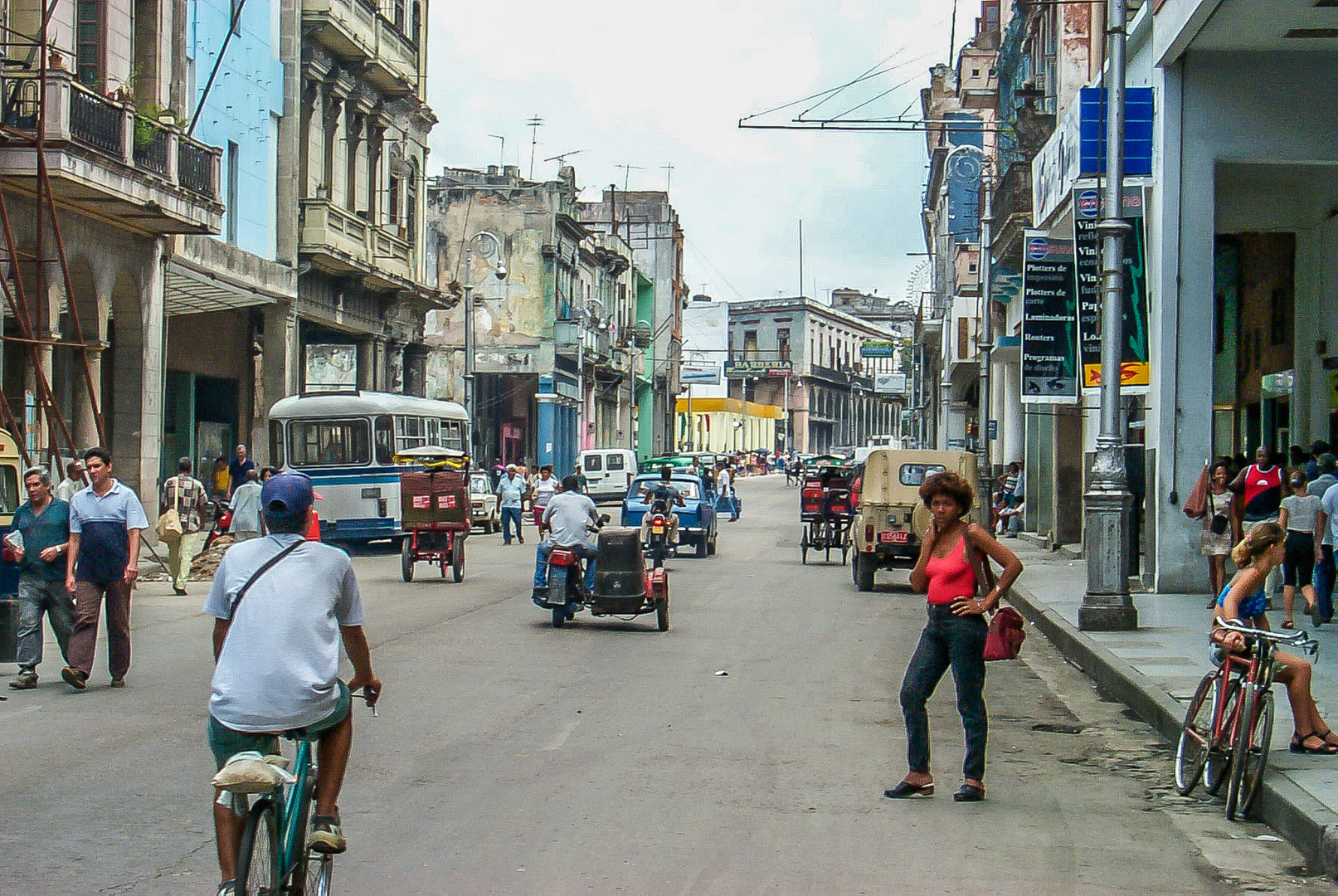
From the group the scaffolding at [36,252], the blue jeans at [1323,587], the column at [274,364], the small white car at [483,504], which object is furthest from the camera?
the small white car at [483,504]

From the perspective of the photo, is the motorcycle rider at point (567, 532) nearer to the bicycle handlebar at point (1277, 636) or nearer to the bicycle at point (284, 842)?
the bicycle handlebar at point (1277, 636)

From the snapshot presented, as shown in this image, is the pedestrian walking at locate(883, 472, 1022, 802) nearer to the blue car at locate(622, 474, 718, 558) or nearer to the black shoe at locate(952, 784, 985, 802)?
the black shoe at locate(952, 784, 985, 802)

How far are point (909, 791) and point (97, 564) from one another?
6.41 m

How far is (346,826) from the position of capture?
704 cm

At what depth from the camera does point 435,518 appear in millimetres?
21844

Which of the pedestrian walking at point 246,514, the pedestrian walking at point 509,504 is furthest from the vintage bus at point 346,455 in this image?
the pedestrian walking at point 246,514

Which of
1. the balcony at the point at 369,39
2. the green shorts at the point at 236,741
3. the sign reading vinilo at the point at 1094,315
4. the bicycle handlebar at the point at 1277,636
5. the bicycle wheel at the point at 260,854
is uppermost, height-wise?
the balcony at the point at 369,39

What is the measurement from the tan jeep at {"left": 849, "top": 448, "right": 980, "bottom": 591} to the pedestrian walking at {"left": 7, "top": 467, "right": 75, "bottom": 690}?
12.5m

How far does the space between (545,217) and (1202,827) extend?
5631 cm

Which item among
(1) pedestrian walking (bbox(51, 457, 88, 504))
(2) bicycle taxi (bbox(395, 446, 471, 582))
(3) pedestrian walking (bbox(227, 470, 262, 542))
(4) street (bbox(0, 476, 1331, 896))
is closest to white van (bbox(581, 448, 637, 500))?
(2) bicycle taxi (bbox(395, 446, 471, 582))

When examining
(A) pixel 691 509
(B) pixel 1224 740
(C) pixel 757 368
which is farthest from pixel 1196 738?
(C) pixel 757 368

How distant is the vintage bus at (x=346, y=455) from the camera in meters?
27.9

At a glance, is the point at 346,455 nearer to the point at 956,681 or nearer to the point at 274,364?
the point at 274,364

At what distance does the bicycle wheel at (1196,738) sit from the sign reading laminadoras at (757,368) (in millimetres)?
109475
